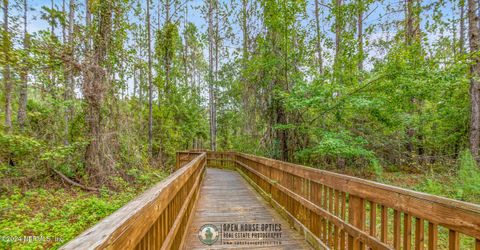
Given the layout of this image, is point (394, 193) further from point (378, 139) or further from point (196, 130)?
point (196, 130)

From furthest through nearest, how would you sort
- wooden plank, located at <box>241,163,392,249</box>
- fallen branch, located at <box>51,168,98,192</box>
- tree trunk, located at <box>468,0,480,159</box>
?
fallen branch, located at <box>51,168,98,192</box> < tree trunk, located at <box>468,0,480,159</box> < wooden plank, located at <box>241,163,392,249</box>

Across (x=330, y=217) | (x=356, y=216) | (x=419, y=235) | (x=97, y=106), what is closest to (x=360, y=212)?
(x=356, y=216)

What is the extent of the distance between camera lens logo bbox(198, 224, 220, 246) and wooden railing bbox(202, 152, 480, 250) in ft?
4.02

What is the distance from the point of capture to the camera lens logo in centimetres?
337

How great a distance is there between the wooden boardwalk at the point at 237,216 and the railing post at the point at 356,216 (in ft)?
2.98

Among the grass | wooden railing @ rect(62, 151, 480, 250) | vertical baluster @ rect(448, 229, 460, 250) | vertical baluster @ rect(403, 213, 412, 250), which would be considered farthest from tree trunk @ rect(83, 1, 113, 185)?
vertical baluster @ rect(448, 229, 460, 250)

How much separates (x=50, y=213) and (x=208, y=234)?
481 cm

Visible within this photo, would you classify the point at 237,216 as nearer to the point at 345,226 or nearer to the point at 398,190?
the point at 345,226

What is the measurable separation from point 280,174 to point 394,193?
288cm

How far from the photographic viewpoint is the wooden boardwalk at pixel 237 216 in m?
3.22

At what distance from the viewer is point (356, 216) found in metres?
2.35

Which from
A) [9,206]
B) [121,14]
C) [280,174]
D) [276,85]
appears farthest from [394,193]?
[121,14]

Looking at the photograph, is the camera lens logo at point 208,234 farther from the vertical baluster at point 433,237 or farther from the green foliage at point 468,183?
the green foliage at point 468,183

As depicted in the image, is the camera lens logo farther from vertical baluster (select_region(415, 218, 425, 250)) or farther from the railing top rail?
vertical baluster (select_region(415, 218, 425, 250))
